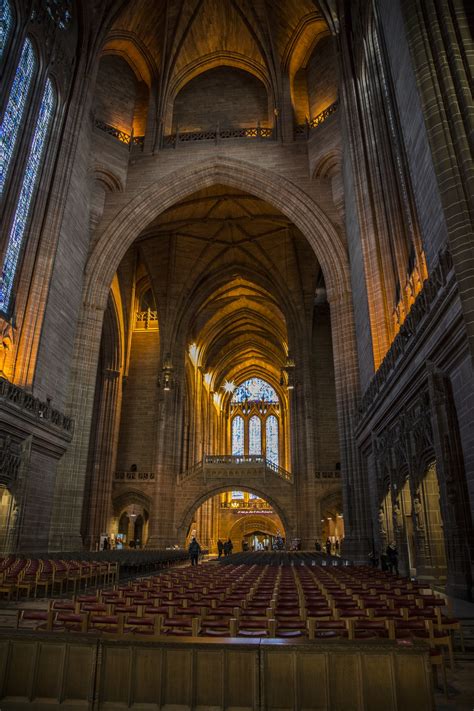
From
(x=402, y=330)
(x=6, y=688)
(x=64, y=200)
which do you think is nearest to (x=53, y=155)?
(x=64, y=200)

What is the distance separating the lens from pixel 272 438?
46.0m

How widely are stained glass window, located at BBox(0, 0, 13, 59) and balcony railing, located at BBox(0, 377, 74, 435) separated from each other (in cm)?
854

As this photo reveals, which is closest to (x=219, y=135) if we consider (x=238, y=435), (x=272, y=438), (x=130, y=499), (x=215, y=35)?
(x=215, y=35)

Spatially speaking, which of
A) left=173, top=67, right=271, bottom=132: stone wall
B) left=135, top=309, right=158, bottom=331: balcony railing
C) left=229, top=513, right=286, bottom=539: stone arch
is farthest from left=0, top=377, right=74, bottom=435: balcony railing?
left=229, top=513, right=286, bottom=539: stone arch

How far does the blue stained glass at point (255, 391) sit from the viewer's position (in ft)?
156

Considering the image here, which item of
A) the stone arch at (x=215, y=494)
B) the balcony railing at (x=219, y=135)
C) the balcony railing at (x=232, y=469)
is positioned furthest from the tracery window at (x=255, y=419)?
the balcony railing at (x=219, y=135)

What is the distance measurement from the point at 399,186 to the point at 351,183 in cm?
369

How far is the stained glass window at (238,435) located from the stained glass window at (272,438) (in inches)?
98.3

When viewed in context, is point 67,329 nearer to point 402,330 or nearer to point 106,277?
point 106,277

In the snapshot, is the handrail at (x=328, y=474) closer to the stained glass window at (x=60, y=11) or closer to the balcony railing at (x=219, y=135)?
the balcony railing at (x=219, y=135)

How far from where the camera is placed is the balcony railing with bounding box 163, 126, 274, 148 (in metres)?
21.2

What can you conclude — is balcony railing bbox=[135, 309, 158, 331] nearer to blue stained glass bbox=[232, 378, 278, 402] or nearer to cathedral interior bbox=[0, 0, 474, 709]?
cathedral interior bbox=[0, 0, 474, 709]

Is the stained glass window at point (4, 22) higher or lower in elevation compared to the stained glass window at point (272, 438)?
higher

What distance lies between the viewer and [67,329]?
648 inches
